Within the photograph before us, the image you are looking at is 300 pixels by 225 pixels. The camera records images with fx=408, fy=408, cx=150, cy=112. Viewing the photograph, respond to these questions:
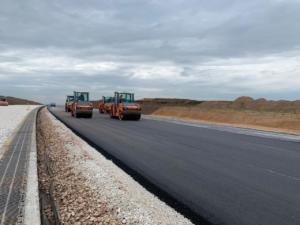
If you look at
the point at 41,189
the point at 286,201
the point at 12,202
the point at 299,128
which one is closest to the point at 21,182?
the point at 41,189

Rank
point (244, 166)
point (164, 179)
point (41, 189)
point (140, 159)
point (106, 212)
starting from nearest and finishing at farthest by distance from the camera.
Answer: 1. point (106, 212)
2. point (41, 189)
3. point (164, 179)
4. point (244, 166)
5. point (140, 159)

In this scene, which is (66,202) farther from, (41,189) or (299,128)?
(299,128)

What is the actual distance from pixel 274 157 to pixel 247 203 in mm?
6513

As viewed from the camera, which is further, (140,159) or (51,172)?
(140,159)

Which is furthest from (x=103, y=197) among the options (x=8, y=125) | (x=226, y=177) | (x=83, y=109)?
(x=83, y=109)

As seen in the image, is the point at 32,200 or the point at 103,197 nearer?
the point at 32,200

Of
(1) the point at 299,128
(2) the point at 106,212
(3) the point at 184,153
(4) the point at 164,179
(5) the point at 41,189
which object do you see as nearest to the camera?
(2) the point at 106,212

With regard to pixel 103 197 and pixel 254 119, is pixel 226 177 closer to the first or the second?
pixel 103 197

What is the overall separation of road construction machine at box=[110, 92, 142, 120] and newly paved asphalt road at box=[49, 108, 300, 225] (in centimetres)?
1934

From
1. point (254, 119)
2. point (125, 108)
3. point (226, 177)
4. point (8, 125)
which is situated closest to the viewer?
point (226, 177)

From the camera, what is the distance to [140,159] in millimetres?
12742

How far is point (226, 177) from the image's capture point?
9.73 m

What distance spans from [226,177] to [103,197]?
3401 mm

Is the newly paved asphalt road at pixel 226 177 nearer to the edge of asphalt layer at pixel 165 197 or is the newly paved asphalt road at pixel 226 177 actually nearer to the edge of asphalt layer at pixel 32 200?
the edge of asphalt layer at pixel 165 197
